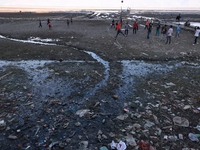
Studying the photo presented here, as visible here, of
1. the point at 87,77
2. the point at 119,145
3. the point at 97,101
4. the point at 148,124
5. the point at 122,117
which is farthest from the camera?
the point at 87,77

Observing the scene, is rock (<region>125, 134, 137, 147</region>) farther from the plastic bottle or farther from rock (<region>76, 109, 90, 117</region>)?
rock (<region>76, 109, 90, 117</region>)

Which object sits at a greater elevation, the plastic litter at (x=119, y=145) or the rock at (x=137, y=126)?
the rock at (x=137, y=126)

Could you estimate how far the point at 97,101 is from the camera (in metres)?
6.56

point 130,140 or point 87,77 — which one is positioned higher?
point 87,77

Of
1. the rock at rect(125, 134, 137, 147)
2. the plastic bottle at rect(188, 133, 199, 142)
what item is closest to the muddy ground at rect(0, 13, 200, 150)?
the rock at rect(125, 134, 137, 147)

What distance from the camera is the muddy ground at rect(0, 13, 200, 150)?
472 cm

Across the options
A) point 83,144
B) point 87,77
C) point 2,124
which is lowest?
point 83,144

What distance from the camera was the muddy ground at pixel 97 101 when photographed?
4.72 meters

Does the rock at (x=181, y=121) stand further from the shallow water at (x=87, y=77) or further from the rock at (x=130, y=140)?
the shallow water at (x=87, y=77)

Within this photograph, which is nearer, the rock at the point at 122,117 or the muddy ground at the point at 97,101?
the muddy ground at the point at 97,101

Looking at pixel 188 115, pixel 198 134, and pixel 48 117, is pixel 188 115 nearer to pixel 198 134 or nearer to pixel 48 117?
pixel 198 134

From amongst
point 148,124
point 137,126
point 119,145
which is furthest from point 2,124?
point 148,124

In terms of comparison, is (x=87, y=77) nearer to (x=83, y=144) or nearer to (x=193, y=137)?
(x=83, y=144)

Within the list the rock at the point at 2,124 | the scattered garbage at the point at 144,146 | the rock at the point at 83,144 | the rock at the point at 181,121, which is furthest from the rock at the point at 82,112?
the rock at the point at 181,121
